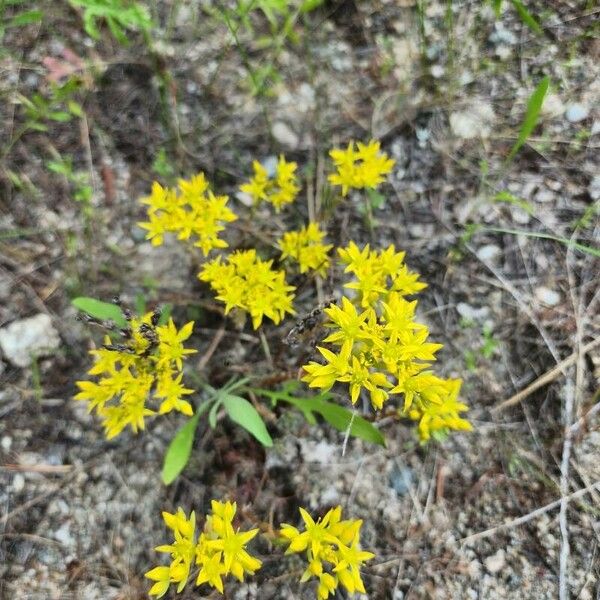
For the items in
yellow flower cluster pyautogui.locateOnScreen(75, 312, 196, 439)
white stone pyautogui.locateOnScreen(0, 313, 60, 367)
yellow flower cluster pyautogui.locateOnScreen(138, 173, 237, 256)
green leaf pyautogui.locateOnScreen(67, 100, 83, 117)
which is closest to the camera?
yellow flower cluster pyautogui.locateOnScreen(75, 312, 196, 439)

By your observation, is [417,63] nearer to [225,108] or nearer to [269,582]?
[225,108]

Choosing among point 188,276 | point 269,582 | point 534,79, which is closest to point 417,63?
point 534,79

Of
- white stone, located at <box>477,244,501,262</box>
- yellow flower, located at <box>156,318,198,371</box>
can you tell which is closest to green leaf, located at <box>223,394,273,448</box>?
yellow flower, located at <box>156,318,198,371</box>

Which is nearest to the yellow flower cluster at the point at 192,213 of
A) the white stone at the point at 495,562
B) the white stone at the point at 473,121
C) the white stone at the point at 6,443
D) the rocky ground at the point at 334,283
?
the rocky ground at the point at 334,283

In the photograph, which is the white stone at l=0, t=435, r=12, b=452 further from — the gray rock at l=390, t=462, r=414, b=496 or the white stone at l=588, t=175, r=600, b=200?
the white stone at l=588, t=175, r=600, b=200

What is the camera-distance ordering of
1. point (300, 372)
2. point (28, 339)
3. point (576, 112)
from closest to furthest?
point (300, 372) → point (28, 339) → point (576, 112)

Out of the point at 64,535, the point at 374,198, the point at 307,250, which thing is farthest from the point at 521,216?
the point at 64,535

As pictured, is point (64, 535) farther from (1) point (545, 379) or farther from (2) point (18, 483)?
(1) point (545, 379)
